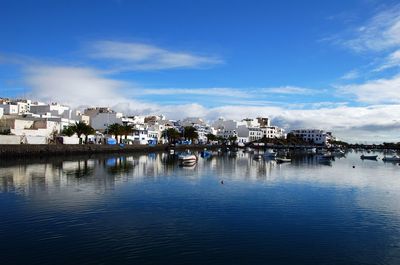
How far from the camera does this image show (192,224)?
20672 millimetres

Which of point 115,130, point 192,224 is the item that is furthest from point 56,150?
point 192,224

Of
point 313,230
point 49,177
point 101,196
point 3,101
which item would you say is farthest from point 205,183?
point 3,101

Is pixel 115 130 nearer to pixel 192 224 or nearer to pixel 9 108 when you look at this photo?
pixel 9 108

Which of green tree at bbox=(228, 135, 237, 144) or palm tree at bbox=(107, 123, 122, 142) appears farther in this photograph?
green tree at bbox=(228, 135, 237, 144)

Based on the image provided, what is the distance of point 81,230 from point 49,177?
2261cm

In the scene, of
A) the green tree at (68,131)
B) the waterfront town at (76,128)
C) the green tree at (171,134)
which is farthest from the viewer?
the green tree at (171,134)

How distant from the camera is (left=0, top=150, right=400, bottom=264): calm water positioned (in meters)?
15.9

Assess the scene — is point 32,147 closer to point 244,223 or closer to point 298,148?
point 244,223

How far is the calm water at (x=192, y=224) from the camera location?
1587 cm

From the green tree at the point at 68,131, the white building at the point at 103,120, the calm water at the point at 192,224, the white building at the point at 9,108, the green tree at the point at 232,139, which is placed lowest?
the calm water at the point at 192,224

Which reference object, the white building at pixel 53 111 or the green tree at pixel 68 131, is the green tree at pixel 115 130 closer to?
the white building at pixel 53 111

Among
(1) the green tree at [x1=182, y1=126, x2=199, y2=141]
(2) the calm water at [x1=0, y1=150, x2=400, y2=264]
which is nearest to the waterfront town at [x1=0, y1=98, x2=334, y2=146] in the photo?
(1) the green tree at [x1=182, y1=126, x2=199, y2=141]

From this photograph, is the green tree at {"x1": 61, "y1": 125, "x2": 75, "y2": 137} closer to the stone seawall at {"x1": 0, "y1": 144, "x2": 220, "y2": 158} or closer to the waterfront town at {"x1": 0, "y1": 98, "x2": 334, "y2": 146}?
the waterfront town at {"x1": 0, "y1": 98, "x2": 334, "y2": 146}

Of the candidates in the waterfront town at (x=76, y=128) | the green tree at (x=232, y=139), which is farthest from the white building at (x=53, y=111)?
the green tree at (x=232, y=139)
